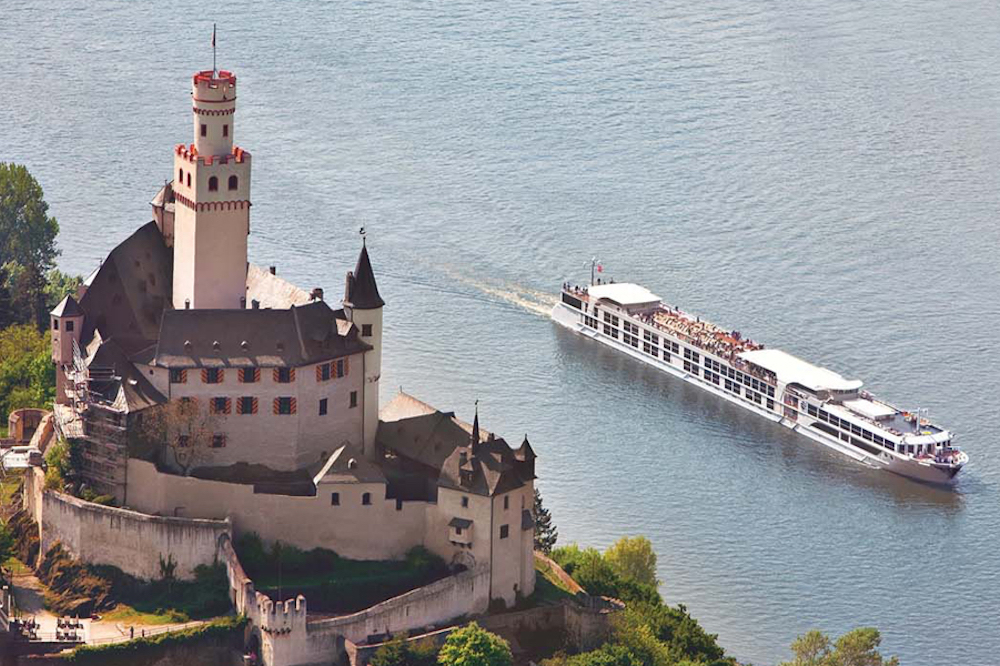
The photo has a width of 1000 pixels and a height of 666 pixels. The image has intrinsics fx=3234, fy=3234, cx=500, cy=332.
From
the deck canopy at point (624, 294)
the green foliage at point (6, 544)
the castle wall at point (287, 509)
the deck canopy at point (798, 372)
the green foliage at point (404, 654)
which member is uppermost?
the deck canopy at point (624, 294)

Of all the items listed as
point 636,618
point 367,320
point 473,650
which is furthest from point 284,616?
point 636,618

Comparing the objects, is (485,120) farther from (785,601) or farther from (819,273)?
(785,601)

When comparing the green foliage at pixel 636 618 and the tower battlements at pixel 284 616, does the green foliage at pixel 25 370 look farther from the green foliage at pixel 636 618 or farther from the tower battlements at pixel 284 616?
the green foliage at pixel 636 618

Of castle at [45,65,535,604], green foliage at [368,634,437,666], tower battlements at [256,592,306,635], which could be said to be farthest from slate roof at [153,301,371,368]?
green foliage at [368,634,437,666]

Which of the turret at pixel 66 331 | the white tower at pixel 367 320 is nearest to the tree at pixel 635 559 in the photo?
the white tower at pixel 367 320

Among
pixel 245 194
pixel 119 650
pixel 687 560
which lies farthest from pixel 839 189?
pixel 119 650

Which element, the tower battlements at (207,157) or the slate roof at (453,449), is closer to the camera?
the slate roof at (453,449)

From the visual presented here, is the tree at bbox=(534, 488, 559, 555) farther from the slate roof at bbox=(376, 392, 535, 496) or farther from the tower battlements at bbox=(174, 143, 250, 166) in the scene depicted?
the tower battlements at bbox=(174, 143, 250, 166)
